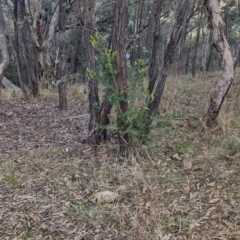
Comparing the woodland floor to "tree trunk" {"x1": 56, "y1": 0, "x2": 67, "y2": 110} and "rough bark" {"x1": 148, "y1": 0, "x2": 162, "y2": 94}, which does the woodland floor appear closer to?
"rough bark" {"x1": 148, "y1": 0, "x2": 162, "y2": 94}

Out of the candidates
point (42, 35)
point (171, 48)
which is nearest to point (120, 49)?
point (171, 48)

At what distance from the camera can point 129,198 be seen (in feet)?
9.44

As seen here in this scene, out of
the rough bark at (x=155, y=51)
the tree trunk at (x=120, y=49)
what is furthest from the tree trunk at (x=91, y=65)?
the rough bark at (x=155, y=51)

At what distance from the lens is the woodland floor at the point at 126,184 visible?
8.18 feet

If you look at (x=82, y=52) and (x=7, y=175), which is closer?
(x=7, y=175)

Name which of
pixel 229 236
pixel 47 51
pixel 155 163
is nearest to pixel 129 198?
pixel 155 163

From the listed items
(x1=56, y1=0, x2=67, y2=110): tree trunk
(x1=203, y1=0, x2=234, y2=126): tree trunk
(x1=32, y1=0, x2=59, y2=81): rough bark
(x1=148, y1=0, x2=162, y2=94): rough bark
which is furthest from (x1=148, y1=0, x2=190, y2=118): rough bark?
(x1=32, y1=0, x2=59, y2=81): rough bark

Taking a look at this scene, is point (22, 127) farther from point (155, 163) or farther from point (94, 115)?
point (155, 163)

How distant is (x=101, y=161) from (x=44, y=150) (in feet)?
2.53

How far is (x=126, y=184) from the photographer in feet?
10.1

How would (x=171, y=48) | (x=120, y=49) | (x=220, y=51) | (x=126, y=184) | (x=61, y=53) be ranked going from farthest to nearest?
(x=61, y=53)
(x=220, y=51)
(x=171, y=48)
(x=120, y=49)
(x=126, y=184)

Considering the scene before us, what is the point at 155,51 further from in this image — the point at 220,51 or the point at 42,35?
the point at 42,35

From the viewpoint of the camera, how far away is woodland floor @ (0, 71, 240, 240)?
2494 mm

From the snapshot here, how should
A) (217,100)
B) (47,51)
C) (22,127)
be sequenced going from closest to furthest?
(217,100) → (22,127) → (47,51)
